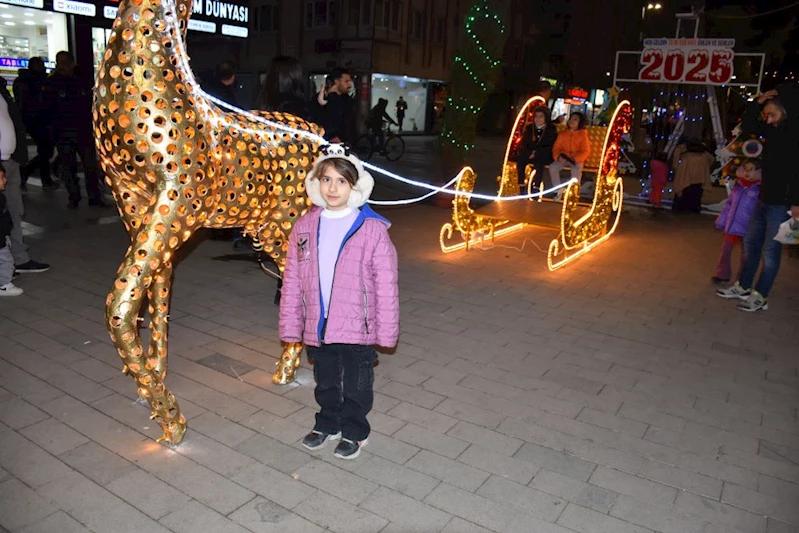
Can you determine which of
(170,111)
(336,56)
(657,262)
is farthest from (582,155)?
(336,56)

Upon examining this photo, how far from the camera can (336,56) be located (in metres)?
25.2

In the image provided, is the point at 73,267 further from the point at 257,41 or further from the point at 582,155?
the point at 257,41

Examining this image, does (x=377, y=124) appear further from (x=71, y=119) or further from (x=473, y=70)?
(x=71, y=119)

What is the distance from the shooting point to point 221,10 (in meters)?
11.5

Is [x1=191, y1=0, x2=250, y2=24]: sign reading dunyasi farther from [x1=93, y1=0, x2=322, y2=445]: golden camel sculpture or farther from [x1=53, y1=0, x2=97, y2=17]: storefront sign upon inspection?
[x1=93, y1=0, x2=322, y2=445]: golden camel sculpture

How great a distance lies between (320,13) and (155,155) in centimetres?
2459

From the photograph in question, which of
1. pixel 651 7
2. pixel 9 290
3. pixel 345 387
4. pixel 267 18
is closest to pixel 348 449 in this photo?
pixel 345 387

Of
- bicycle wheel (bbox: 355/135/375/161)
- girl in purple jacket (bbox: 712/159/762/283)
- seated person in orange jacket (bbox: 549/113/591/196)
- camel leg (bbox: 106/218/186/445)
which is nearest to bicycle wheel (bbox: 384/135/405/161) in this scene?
bicycle wheel (bbox: 355/135/375/161)

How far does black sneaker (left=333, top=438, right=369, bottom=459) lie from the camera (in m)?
3.04

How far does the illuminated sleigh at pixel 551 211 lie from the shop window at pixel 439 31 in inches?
822

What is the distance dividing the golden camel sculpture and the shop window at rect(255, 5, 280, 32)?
25.5 metres

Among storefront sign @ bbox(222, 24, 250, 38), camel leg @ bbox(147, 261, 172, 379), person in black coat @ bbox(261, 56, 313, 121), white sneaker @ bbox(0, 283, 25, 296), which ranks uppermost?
storefront sign @ bbox(222, 24, 250, 38)

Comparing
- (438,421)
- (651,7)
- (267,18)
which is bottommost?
(438,421)

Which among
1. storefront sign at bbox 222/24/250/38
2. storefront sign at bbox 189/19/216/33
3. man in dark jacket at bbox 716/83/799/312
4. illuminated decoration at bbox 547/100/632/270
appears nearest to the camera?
man in dark jacket at bbox 716/83/799/312
